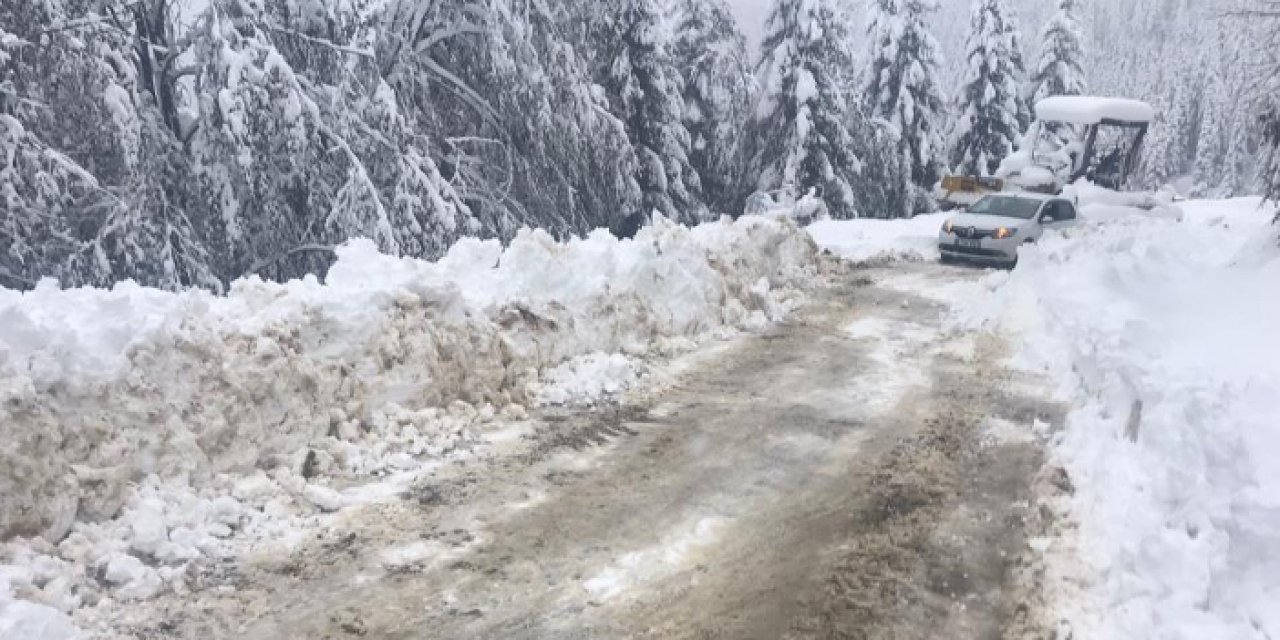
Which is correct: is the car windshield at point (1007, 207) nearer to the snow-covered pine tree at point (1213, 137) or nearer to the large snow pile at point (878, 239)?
the large snow pile at point (878, 239)

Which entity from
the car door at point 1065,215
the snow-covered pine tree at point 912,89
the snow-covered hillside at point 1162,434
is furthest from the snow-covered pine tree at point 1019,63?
the snow-covered hillside at point 1162,434

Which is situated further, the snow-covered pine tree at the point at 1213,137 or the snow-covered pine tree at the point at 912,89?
the snow-covered pine tree at the point at 1213,137

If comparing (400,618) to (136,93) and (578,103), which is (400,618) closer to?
(136,93)

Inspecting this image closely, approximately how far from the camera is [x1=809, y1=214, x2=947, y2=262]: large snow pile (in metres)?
19.8

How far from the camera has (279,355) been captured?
643 centimetres

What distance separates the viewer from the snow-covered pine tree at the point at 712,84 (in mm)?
28438

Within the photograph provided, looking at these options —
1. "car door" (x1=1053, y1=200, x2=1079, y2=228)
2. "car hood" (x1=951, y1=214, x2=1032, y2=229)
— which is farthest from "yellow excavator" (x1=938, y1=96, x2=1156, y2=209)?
"car hood" (x1=951, y1=214, x2=1032, y2=229)

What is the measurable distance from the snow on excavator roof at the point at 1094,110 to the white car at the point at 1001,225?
6.33 meters

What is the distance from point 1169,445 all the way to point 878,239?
638 inches

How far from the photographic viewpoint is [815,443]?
757 centimetres

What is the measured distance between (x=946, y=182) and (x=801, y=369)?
20461 mm

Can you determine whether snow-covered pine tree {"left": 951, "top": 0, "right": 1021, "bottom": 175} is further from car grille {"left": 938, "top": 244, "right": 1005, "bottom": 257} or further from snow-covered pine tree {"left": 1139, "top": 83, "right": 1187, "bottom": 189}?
snow-covered pine tree {"left": 1139, "top": 83, "right": 1187, "bottom": 189}

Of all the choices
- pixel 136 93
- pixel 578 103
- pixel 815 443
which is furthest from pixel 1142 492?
pixel 578 103

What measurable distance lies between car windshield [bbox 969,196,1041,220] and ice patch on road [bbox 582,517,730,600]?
50.6 feet
